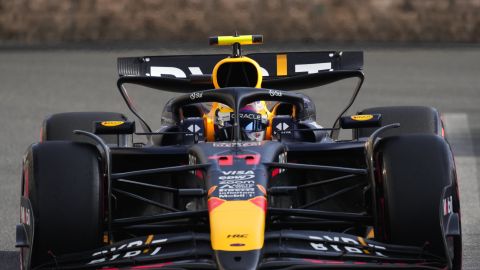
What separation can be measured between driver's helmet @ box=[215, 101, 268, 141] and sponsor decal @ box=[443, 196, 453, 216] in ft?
6.08

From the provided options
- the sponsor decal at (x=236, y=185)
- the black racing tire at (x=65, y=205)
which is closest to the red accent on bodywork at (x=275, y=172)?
the sponsor decal at (x=236, y=185)

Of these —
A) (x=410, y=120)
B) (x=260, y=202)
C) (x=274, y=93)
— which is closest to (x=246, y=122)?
(x=274, y=93)

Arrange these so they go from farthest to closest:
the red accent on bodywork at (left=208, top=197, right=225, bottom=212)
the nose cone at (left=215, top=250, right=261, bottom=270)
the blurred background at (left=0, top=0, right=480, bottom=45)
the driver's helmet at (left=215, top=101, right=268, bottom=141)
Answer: the blurred background at (left=0, top=0, right=480, bottom=45), the driver's helmet at (left=215, top=101, right=268, bottom=141), the red accent on bodywork at (left=208, top=197, right=225, bottom=212), the nose cone at (left=215, top=250, right=261, bottom=270)

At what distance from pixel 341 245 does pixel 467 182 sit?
4765 mm

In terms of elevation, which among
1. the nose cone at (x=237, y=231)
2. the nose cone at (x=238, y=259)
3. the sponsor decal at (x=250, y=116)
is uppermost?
the sponsor decal at (x=250, y=116)

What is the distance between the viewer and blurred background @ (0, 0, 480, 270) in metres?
16.3

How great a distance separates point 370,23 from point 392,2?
0.71m

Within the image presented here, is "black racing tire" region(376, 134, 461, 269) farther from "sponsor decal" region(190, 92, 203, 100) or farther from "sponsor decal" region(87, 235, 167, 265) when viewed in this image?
"sponsor decal" region(190, 92, 203, 100)

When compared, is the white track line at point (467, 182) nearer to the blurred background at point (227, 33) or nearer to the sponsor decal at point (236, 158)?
the blurred background at point (227, 33)

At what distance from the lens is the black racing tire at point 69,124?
8.86m

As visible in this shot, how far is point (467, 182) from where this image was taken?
10883mm

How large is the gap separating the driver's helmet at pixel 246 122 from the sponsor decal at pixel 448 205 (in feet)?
6.08

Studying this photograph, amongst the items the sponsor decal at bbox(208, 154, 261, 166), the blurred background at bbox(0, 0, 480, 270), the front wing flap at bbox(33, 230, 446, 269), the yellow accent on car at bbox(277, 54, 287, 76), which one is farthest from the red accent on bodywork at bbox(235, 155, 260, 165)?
the blurred background at bbox(0, 0, 480, 270)

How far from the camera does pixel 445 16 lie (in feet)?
68.2
